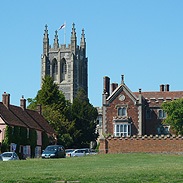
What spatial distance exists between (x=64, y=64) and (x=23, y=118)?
79.7 m

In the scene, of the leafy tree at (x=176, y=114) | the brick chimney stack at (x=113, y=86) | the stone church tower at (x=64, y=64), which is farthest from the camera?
the stone church tower at (x=64, y=64)

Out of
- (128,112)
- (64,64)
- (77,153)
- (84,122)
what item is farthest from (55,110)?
(64,64)

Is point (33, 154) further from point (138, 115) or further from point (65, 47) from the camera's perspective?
point (65, 47)

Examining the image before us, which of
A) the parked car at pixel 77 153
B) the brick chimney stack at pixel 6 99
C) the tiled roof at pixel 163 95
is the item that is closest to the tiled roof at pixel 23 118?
the brick chimney stack at pixel 6 99

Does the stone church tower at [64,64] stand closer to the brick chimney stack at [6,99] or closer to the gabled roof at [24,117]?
the gabled roof at [24,117]

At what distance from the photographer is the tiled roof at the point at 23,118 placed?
2621 inches

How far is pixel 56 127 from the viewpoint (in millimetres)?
83250

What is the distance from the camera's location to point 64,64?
495 feet

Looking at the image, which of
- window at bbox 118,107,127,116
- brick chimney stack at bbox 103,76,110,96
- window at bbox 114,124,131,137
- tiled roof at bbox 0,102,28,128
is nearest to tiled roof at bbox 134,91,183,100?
brick chimney stack at bbox 103,76,110,96

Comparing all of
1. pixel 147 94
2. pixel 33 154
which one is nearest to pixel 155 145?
pixel 33 154

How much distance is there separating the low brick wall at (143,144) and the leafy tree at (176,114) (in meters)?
13.5

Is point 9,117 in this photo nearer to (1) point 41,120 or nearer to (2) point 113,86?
(1) point 41,120

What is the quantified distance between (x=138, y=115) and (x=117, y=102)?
151 inches

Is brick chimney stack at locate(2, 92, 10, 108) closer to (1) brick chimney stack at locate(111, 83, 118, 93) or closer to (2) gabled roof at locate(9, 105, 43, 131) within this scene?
(2) gabled roof at locate(9, 105, 43, 131)
